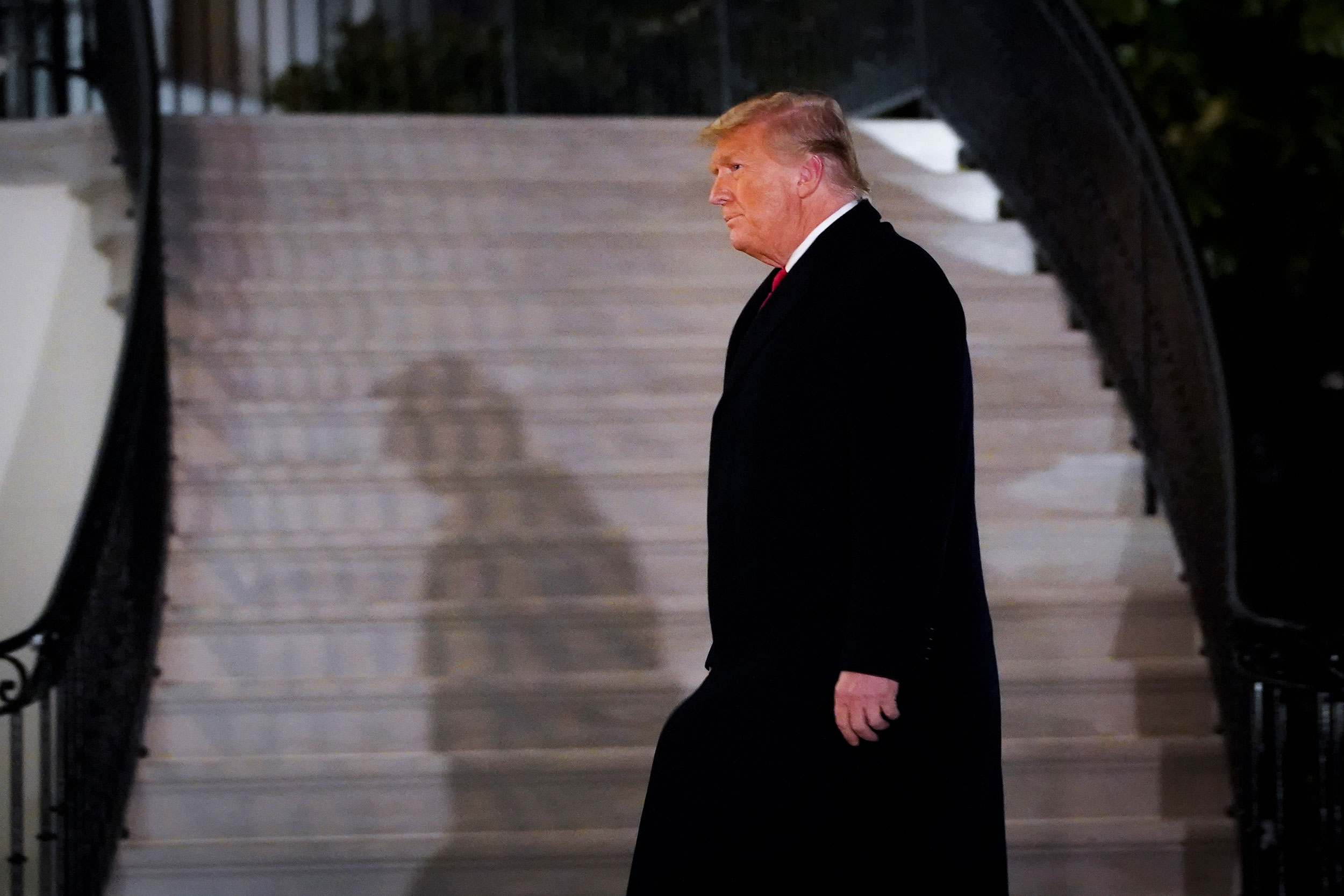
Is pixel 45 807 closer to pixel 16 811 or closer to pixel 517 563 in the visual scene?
pixel 16 811

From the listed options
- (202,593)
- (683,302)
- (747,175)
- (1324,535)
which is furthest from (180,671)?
(1324,535)

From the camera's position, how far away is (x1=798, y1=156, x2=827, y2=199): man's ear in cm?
217

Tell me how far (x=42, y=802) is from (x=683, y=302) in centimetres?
298

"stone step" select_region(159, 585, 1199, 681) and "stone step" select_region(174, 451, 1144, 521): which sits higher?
"stone step" select_region(174, 451, 1144, 521)

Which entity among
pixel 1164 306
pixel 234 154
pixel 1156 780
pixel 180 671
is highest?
pixel 234 154

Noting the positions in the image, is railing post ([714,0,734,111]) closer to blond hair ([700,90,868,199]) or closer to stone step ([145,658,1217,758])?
stone step ([145,658,1217,758])

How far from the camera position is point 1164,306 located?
15.2ft

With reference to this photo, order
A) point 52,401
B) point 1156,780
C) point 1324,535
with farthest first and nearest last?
point 1324,535 → point 52,401 → point 1156,780

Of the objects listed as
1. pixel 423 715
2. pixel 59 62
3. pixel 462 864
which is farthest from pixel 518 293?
pixel 59 62

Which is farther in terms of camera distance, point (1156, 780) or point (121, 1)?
point (121, 1)

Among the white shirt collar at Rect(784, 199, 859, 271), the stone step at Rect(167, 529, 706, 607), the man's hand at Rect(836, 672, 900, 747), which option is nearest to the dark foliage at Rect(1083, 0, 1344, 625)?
the stone step at Rect(167, 529, 706, 607)

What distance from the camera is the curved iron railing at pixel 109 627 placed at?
11.0 feet

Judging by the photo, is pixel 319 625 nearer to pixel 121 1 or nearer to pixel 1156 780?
pixel 1156 780

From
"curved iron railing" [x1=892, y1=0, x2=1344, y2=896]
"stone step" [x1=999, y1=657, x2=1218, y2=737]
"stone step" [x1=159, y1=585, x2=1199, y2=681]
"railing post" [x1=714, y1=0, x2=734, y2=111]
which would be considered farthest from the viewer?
"railing post" [x1=714, y1=0, x2=734, y2=111]
